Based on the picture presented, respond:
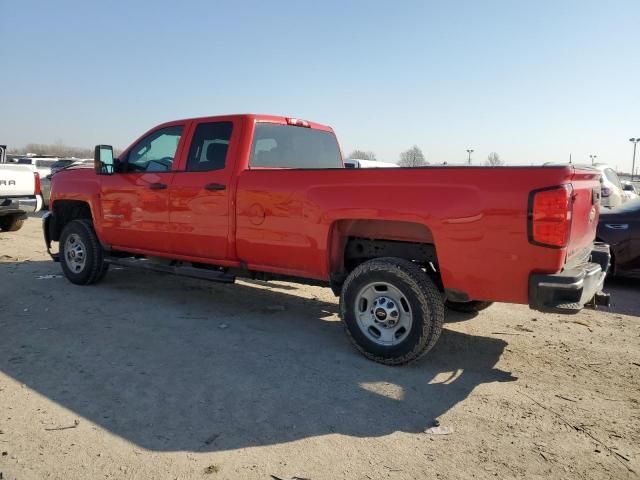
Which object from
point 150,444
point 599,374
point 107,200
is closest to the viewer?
point 150,444

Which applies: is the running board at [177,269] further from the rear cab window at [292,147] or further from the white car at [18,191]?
the white car at [18,191]

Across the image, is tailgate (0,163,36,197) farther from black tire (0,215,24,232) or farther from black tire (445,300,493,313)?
black tire (445,300,493,313)

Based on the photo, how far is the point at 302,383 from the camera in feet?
12.4

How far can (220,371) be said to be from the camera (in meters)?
3.98

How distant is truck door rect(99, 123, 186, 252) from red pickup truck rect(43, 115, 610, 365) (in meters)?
0.02

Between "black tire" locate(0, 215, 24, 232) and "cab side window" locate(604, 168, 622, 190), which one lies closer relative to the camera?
"cab side window" locate(604, 168, 622, 190)

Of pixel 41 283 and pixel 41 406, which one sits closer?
pixel 41 406

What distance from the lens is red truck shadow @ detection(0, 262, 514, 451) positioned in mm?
3184

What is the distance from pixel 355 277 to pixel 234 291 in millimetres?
2942

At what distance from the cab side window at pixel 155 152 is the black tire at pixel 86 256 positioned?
1.15 metres

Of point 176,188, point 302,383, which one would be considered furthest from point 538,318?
point 176,188

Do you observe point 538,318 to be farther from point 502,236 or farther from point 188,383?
point 188,383

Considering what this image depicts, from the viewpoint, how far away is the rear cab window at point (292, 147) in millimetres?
5355

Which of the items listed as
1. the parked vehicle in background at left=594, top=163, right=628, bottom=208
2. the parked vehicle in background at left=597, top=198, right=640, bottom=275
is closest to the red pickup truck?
the parked vehicle in background at left=597, top=198, right=640, bottom=275
